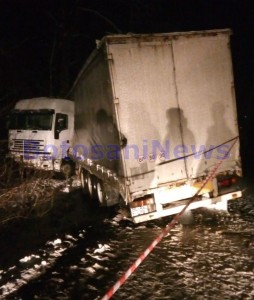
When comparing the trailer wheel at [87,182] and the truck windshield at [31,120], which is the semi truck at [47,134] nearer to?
the truck windshield at [31,120]

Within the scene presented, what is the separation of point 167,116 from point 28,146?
28.4ft

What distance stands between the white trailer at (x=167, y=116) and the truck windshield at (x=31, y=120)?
6.56 metres

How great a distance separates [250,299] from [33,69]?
83.7 ft

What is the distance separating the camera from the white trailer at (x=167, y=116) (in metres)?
5.64

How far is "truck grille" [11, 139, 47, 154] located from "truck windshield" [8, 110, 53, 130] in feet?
1.76

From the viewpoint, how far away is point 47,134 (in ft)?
41.3

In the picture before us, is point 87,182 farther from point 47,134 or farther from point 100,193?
point 47,134

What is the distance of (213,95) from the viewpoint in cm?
614

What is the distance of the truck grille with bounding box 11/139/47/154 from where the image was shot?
12.8 metres

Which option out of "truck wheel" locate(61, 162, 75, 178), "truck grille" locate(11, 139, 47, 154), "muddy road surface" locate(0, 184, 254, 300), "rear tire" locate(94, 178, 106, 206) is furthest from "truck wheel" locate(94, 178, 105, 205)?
"truck grille" locate(11, 139, 47, 154)

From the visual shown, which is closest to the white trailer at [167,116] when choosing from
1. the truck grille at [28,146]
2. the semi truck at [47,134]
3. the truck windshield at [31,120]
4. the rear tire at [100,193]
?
the rear tire at [100,193]

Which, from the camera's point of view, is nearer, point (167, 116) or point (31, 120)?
point (167, 116)

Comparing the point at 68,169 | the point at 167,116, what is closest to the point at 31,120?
the point at 68,169

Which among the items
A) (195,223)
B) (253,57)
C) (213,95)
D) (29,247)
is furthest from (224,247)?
(253,57)
